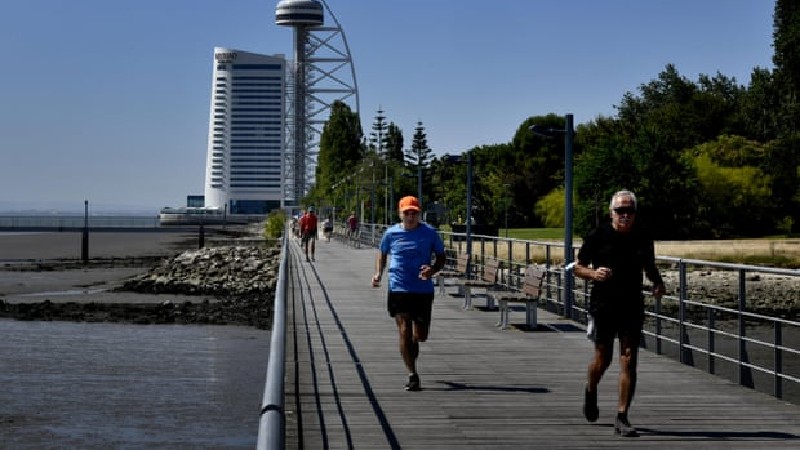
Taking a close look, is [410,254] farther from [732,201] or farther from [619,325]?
[732,201]

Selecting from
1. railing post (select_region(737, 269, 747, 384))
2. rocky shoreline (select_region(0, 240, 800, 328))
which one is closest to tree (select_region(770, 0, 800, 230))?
rocky shoreline (select_region(0, 240, 800, 328))

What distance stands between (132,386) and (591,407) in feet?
47.1

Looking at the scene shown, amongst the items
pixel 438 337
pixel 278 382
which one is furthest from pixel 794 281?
pixel 278 382

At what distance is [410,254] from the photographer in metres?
12.6

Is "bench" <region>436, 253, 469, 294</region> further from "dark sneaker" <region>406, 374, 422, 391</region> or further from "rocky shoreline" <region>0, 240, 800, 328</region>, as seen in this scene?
"dark sneaker" <region>406, 374, 422, 391</region>

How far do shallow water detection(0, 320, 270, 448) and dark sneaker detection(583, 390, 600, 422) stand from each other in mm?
7623

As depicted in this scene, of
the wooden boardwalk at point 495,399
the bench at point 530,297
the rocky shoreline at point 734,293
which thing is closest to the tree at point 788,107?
the rocky shoreline at point 734,293

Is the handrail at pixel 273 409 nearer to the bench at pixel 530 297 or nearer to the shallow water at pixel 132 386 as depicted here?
the bench at pixel 530 297

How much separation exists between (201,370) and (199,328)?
31.8ft

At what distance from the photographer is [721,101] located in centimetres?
11994

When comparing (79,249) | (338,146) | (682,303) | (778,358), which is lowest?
(79,249)

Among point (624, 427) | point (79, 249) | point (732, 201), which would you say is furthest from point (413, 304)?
point (79, 249)

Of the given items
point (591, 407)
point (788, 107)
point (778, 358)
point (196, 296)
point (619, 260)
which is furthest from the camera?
point (788, 107)

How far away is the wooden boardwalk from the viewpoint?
10383mm
